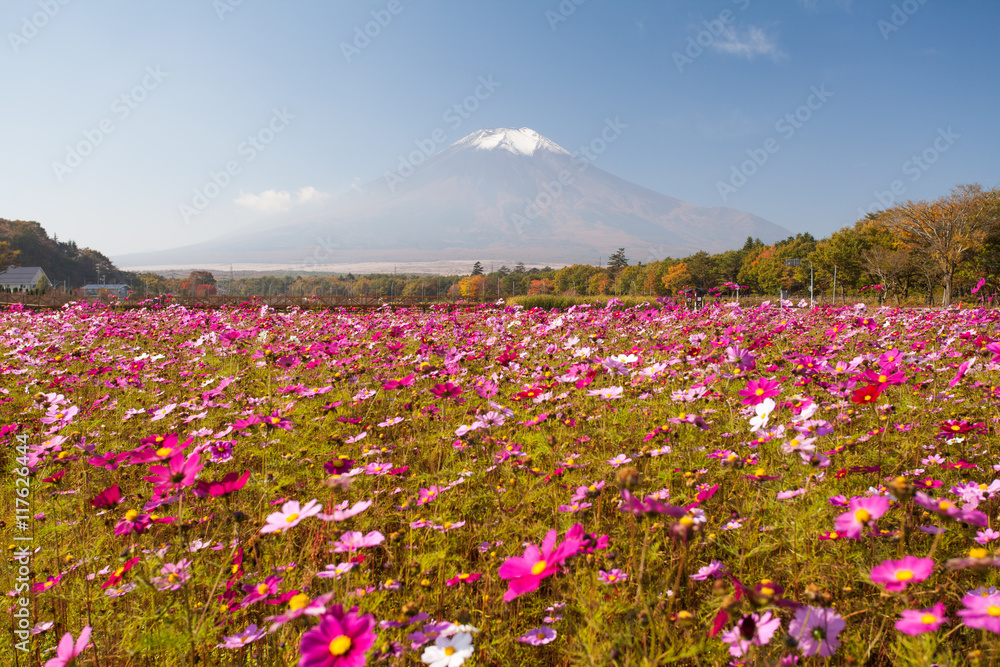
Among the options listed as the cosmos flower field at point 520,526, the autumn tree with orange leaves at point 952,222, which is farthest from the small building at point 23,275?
the autumn tree with orange leaves at point 952,222

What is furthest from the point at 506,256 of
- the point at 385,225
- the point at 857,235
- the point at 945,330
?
the point at 945,330

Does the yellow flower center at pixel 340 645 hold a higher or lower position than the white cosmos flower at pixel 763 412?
lower

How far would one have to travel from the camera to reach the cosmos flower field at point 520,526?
97 cm

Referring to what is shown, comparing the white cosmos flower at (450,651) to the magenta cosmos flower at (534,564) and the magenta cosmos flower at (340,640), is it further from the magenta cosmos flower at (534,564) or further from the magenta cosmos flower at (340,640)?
the magenta cosmos flower at (340,640)

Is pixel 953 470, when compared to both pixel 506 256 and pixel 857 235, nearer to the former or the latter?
pixel 857 235

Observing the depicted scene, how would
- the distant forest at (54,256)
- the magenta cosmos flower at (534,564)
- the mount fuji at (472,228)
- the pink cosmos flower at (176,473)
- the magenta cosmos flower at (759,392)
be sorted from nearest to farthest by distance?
the magenta cosmos flower at (534,564) < the pink cosmos flower at (176,473) < the magenta cosmos flower at (759,392) < the distant forest at (54,256) < the mount fuji at (472,228)

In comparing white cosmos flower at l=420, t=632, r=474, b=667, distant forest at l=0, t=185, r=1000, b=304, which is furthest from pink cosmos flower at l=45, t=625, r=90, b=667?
distant forest at l=0, t=185, r=1000, b=304

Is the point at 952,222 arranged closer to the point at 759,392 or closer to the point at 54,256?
the point at 759,392

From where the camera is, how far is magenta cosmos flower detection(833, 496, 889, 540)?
87 cm

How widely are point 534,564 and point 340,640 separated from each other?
37cm

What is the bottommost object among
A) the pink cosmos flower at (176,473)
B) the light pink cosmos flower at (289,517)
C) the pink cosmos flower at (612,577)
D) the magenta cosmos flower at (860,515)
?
the pink cosmos flower at (612,577)

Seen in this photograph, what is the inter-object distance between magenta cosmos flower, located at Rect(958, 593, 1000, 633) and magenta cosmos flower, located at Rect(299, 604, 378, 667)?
0.90m

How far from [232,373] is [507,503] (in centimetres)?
286

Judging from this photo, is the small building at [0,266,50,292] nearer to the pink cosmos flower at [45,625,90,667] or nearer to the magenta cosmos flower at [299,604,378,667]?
the pink cosmos flower at [45,625,90,667]
